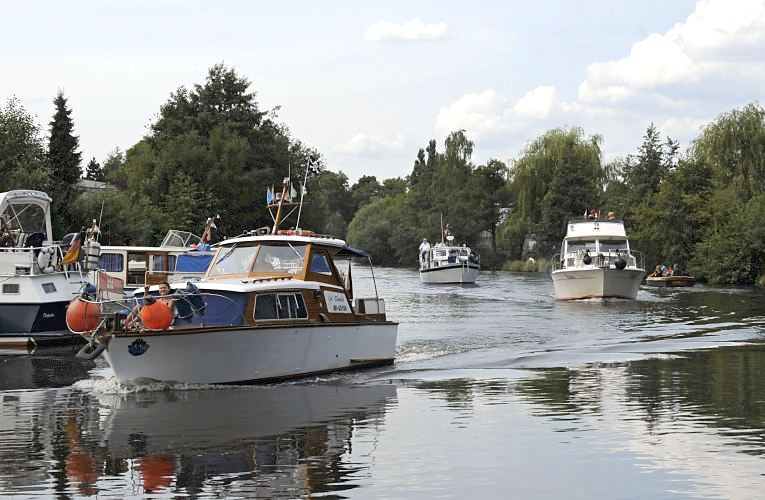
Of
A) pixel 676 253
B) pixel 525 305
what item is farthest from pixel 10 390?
pixel 676 253

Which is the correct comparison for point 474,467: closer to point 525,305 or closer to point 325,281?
point 325,281

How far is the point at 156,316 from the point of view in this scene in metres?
22.0

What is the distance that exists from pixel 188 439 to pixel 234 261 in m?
8.22

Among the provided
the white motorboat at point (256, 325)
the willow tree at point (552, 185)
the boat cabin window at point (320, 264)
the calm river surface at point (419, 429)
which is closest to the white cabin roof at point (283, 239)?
the white motorboat at point (256, 325)

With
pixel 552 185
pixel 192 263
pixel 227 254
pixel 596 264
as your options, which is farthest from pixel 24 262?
pixel 552 185

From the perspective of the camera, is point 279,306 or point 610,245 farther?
point 610,245

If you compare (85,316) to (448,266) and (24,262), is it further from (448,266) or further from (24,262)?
(448,266)

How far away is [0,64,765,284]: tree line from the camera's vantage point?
235 ft

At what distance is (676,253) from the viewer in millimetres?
89500

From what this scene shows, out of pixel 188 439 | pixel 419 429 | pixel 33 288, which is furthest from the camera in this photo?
pixel 33 288

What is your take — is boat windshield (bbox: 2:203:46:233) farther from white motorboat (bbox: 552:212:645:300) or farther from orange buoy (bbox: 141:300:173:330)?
white motorboat (bbox: 552:212:645:300)

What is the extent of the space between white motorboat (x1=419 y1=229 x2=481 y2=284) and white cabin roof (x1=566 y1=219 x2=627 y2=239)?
65.3 ft

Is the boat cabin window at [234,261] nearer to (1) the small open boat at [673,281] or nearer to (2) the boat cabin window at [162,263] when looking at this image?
(2) the boat cabin window at [162,263]

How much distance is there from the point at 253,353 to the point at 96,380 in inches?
165
